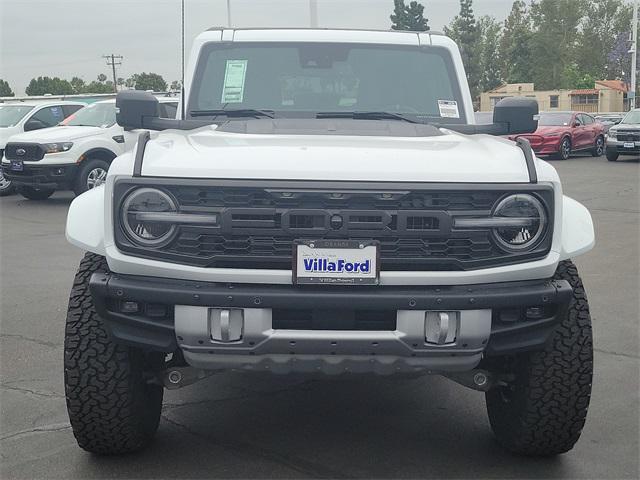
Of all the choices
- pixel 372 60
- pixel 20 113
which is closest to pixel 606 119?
pixel 20 113

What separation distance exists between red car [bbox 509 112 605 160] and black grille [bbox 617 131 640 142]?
1613 mm

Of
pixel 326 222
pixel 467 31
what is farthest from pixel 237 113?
pixel 467 31

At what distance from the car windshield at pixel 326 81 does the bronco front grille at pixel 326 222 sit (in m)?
1.52

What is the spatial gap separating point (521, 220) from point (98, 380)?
1806mm

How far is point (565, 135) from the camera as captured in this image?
85.3ft

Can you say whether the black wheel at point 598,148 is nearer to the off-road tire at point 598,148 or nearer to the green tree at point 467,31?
the off-road tire at point 598,148

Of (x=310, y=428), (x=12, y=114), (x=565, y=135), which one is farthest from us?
(x=565, y=135)

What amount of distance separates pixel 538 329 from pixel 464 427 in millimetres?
1041

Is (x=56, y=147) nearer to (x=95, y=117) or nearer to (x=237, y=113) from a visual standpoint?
(x=95, y=117)

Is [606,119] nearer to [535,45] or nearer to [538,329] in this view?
[538,329]

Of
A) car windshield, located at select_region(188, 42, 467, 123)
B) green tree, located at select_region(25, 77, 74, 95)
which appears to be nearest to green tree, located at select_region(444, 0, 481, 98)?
green tree, located at select_region(25, 77, 74, 95)

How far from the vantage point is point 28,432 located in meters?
4.23

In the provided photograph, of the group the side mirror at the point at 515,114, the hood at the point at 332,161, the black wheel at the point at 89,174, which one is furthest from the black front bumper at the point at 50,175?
the hood at the point at 332,161

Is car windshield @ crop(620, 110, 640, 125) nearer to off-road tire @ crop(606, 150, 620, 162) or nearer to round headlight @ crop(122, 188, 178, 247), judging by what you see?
off-road tire @ crop(606, 150, 620, 162)
